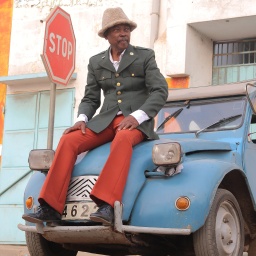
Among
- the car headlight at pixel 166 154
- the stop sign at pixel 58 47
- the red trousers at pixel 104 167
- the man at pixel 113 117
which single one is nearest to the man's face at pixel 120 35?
the man at pixel 113 117

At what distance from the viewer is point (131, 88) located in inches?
217

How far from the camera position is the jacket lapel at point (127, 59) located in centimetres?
548

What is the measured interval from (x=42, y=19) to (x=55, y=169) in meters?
8.18

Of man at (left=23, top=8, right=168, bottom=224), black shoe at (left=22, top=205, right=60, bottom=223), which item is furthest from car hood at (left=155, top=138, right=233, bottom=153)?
black shoe at (left=22, top=205, right=60, bottom=223)

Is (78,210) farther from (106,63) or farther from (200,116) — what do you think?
(200,116)

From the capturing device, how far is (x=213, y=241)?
15.5 feet

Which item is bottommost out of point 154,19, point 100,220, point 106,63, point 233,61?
point 100,220

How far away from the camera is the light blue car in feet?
15.4

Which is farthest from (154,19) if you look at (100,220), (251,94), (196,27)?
(100,220)

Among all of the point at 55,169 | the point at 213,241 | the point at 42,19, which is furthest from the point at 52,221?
the point at 42,19

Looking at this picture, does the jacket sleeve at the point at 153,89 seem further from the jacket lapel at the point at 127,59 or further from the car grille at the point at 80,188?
the car grille at the point at 80,188

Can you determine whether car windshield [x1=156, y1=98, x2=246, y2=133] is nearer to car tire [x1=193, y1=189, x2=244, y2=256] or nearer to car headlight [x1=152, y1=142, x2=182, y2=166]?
car tire [x1=193, y1=189, x2=244, y2=256]

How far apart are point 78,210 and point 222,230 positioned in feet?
3.78

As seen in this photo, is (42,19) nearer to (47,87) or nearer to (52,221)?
(47,87)
